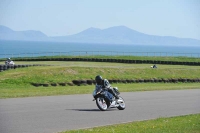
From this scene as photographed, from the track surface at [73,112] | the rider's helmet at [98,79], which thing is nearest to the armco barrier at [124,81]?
the track surface at [73,112]

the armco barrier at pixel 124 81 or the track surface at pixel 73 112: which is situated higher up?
the track surface at pixel 73 112

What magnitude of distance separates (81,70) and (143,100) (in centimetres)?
1291

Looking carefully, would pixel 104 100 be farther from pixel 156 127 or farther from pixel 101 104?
pixel 156 127

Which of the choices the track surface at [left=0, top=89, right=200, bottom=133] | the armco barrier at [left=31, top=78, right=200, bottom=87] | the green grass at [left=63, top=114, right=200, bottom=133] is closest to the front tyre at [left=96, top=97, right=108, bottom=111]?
the track surface at [left=0, top=89, right=200, bottom=133]

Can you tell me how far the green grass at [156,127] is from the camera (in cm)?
1184

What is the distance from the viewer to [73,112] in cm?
1596

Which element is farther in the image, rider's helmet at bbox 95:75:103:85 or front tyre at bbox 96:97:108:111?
rider's helmet at bbox 95:75:103:85

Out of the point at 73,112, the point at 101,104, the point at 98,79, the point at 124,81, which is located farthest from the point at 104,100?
the point at 124,81

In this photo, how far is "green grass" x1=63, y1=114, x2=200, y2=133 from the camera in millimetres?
11836

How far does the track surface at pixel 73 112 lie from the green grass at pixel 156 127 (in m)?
0.69

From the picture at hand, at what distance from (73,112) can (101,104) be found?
1.44 meters

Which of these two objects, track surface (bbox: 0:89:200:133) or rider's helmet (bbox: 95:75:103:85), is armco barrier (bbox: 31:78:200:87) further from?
rider's helmet (bbox: 95:75:103:85)

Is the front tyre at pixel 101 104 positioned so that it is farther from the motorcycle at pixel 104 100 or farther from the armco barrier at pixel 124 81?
the armco barrier at pixel 124 81

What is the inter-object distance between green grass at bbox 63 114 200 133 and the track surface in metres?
0.69
